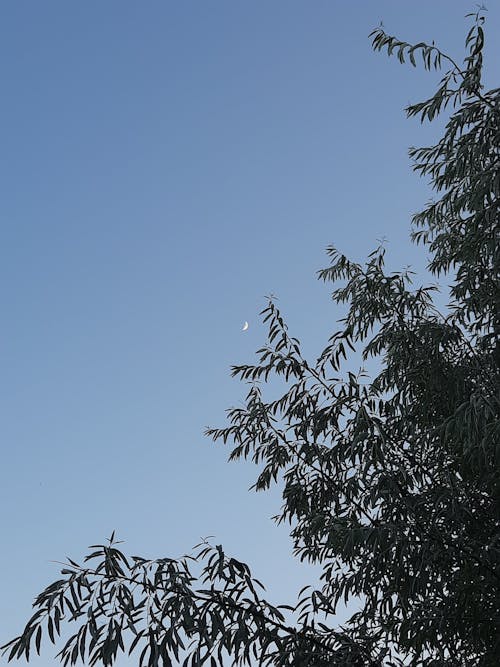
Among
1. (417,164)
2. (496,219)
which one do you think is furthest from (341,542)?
(417,164)

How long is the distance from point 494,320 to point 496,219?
682 mm

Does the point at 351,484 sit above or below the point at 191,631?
above

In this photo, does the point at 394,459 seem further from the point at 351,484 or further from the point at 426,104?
the point at 426,104

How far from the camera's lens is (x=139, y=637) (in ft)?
12.1

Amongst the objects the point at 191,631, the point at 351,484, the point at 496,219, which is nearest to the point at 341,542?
the point at 351,484

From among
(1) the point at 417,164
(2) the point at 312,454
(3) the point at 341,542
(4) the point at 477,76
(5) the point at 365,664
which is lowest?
(5) the point at 365,664

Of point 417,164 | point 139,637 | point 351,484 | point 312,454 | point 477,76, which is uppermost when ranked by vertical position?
point 417,164

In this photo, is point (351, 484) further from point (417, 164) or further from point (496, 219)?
point (417, 164)

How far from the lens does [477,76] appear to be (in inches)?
213

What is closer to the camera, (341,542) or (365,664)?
(365,664)

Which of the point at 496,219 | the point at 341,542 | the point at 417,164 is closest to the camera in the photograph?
the point at 341,542

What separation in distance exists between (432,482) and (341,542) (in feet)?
2.60

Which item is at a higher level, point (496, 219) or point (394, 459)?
point (496, 219)

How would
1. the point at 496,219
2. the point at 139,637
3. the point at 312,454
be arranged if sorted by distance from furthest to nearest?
the point at 312,454 → the point at 496,219 → the point at 139,637
